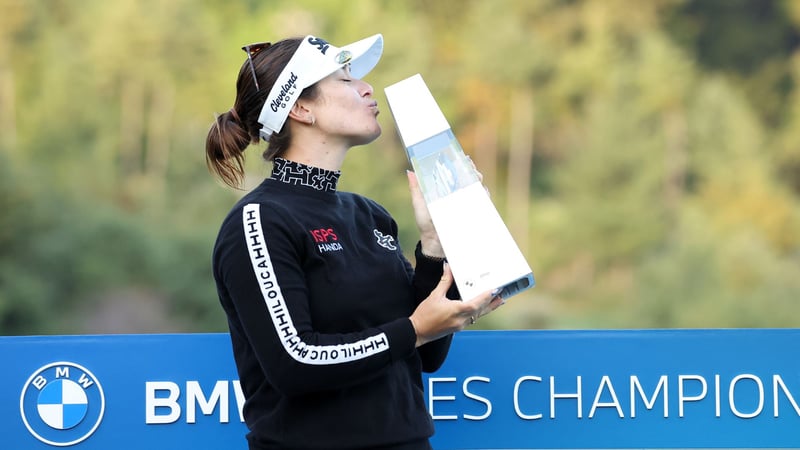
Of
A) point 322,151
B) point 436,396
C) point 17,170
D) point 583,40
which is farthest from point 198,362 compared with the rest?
point 583,40

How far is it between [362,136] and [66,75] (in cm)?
871

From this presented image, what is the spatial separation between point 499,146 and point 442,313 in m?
8.44

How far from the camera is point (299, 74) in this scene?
6.17 feet

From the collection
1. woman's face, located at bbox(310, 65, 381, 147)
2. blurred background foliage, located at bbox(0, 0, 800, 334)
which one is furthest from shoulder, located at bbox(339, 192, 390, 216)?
blurred background foliage, located at bbox(0, 0, 800, 334)

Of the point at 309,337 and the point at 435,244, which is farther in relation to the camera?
the point at 435,244

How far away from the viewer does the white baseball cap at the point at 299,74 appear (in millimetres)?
1863

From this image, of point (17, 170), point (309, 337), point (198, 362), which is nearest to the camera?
point (309, 337)

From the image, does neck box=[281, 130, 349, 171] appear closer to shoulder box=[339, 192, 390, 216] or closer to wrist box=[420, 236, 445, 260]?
shoulder box=[339, 192, 390, 216]

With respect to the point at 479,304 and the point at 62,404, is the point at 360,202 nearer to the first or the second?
the point at 479,304

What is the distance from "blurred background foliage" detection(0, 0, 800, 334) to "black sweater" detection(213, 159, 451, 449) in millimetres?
7089

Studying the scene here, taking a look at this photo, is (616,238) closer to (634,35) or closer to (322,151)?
(634,35)

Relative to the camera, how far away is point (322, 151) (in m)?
1.88

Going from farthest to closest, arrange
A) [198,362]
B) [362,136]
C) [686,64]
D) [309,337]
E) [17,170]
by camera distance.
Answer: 1. [686,64]
2. [17,170]
3. [198,362]
4. [362,136]
5. [309,337]

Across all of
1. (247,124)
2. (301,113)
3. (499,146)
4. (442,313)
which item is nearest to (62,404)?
(247,124)
